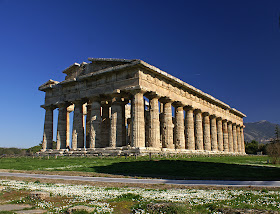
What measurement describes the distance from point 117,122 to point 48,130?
15581 millimetres

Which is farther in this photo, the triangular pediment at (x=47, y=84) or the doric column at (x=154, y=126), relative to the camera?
the triangular pediment at (x=47, y=84)

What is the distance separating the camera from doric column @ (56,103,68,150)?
4228 cm

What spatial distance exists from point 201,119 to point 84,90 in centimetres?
2121

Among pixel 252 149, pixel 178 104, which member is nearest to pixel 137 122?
pixel 178 104

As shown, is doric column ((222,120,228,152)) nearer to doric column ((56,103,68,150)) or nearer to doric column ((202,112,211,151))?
doric column ((202,112,211,151))

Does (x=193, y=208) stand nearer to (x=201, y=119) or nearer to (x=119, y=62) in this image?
(x=119, y=62)

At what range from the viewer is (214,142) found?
50.7 meters

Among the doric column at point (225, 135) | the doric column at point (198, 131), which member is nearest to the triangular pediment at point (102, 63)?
the doric column at point (198, 131)

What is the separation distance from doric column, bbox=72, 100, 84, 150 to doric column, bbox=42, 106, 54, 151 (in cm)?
631

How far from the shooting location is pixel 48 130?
44500 mm

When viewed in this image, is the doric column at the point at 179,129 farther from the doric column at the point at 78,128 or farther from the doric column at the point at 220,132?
the doric column at the point at 220,132

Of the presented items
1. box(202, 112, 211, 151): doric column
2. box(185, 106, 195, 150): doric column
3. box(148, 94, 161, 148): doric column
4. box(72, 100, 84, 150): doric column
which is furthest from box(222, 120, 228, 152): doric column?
box(72, 100, 84, 150): doric column

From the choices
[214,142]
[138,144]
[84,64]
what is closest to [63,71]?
[84,64]

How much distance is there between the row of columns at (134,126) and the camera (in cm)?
3347
